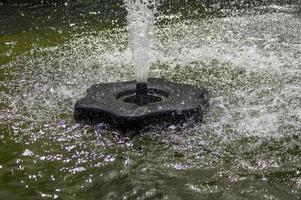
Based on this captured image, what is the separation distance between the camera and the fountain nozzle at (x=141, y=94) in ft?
16.1

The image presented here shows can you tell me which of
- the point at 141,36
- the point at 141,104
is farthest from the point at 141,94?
the point at 141,36

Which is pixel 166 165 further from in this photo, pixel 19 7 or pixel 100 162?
pixel 19 7

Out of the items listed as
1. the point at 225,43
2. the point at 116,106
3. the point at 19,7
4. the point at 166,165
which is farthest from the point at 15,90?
the point at 19,7

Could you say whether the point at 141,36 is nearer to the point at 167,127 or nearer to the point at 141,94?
the point at 141,94

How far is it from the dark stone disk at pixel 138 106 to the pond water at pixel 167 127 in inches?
4.6

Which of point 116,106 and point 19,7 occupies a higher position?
point 116,106

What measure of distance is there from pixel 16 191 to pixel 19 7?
33.2 ft

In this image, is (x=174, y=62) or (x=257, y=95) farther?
(x=174, y=62)

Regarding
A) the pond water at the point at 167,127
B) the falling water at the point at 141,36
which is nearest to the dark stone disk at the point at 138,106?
the pond water at the point at 167,127

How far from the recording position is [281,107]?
519 centimetres

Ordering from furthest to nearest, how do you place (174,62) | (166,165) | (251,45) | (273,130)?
(251,45), (174,62), (273,130), (166,165)

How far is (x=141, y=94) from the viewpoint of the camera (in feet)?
16.2

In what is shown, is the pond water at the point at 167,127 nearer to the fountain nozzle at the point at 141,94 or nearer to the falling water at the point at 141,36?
the falling water at the point at 141,36

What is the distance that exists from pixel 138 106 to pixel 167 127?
0.39 metres
